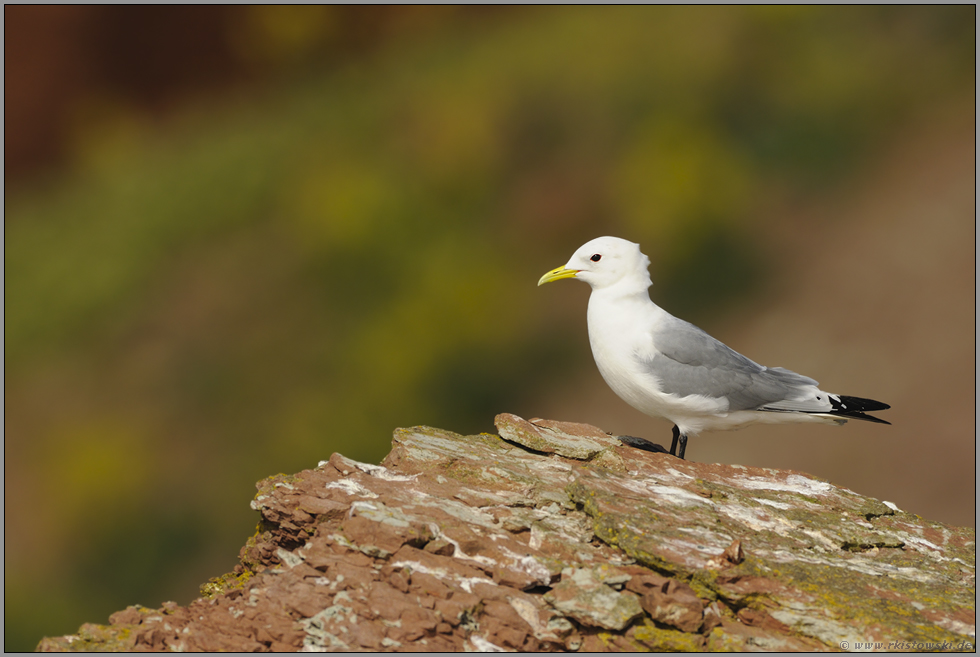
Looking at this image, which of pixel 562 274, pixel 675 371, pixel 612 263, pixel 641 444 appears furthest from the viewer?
pixel 562 274

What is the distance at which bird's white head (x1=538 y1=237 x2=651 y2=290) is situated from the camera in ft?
24.1

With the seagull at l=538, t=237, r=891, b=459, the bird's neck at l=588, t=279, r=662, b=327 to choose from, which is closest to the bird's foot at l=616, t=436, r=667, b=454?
the seagull at l=538, t=237, r=891, b=459

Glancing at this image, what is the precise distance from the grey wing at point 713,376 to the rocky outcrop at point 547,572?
1099 millimetres

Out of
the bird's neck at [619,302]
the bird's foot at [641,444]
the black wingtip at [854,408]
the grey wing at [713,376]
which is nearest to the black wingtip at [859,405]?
→ the black wingtip at [854,408]

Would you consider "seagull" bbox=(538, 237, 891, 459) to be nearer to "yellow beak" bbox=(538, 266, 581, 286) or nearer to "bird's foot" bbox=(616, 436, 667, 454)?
"yellow beak" bbox=(538, 266, 581, 286)

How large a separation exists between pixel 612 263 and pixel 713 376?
138 cm

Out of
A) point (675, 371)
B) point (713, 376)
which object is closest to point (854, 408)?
point (713, 376)

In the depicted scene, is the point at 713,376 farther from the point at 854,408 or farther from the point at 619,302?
the point at 854,408

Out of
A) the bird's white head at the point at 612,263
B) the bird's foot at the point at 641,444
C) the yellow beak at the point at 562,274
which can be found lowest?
the bird's foot at the point at 641,444

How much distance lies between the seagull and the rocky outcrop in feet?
3.58

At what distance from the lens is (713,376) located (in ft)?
23.1

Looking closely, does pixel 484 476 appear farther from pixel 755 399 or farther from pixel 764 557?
pixel 755 399

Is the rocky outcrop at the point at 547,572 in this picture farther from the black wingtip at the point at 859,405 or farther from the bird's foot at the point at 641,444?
the black wingtip at the point at 859,405

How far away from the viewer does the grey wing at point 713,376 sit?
6965mm
